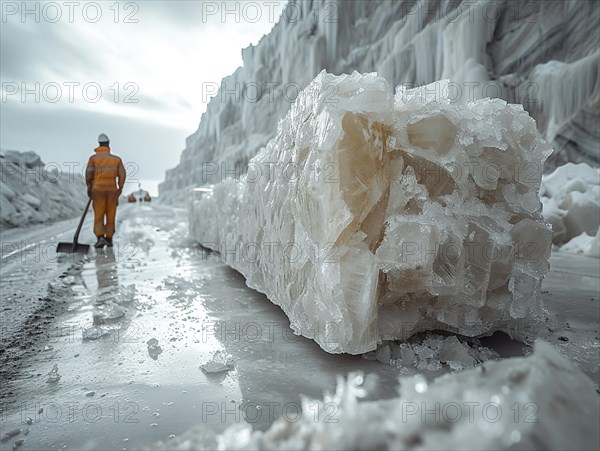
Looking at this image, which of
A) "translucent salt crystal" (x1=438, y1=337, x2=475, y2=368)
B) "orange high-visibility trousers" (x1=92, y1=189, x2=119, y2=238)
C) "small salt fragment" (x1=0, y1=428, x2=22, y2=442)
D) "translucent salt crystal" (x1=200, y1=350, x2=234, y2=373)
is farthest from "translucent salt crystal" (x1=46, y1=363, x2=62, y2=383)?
"orange high-visibility trousers" (x1=92, y1=189, x2=119, y2=238)

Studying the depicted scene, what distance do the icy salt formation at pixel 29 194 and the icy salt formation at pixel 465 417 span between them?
1096 cm

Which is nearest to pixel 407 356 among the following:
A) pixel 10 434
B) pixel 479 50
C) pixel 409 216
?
pixel 409 216

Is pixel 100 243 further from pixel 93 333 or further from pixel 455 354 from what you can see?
pixel 455 354

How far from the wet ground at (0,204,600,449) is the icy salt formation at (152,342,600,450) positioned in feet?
0.30

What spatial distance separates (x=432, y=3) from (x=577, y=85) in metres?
5.94

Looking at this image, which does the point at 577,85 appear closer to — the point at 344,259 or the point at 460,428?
the point at 344,259

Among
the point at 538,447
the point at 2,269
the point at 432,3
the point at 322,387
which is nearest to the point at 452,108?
the point at 322,387

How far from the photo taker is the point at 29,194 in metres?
12.7

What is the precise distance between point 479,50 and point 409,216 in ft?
36.2

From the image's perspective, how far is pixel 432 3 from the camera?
500 inches

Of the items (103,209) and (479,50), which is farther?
(479,50)

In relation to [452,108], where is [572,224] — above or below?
below

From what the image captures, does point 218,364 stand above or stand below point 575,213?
below

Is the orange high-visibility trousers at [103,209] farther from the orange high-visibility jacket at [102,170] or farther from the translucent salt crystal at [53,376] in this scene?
the translucent salt crystal at [53,376]
